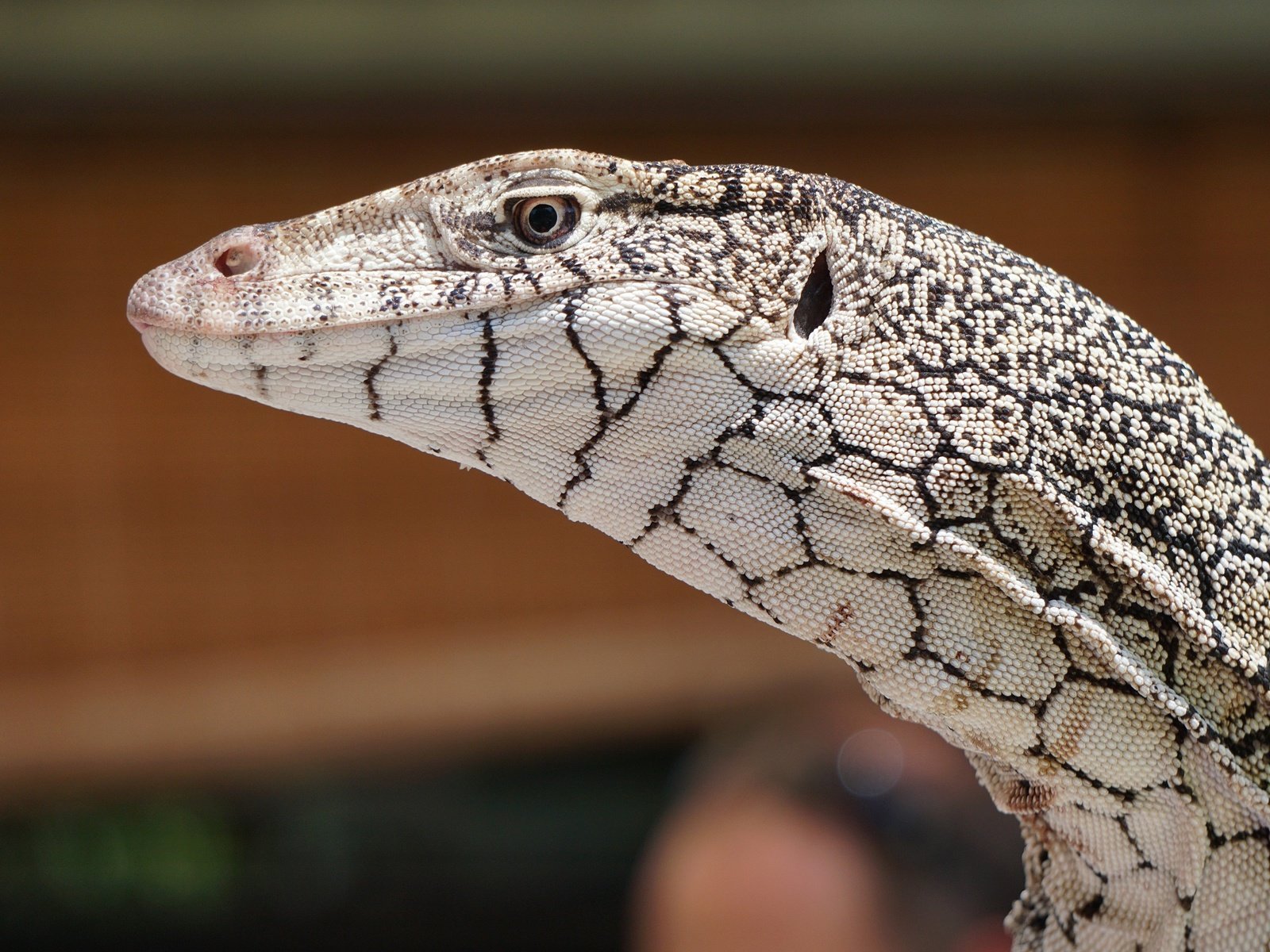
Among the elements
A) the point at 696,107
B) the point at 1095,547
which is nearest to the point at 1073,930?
the point at 1095,547

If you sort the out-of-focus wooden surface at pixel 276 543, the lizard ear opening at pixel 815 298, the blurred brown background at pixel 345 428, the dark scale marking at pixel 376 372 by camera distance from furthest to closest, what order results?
the out-of-focus wooden surface at pixel 276 543 → the blurred brown background at pixel 345 428 → the lizard ear opening at pixel 815 298 → the dark scale marking at pixel 376 372

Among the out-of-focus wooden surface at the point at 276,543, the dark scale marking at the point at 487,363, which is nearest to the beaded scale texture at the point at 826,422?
the dark scale marking at the point at 487,363

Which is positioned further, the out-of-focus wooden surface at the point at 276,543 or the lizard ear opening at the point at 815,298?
the out-of-focus wooden surface at the point at 276,543

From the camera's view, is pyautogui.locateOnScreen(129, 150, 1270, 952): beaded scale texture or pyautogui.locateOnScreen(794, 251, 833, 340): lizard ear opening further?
pyautogui.locateOnScreen(794, 251, 833, 340): lizard ear opening

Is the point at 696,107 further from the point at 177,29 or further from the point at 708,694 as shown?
the point at 708,694

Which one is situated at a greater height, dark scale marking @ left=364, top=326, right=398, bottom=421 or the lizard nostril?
the lizard nostril

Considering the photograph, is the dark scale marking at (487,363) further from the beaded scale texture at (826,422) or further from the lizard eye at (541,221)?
the lizard eye at (541,221)

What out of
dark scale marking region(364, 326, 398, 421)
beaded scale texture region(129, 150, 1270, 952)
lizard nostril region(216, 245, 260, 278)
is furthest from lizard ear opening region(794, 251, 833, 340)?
lizard nostril region(216, 245, 260, 278)

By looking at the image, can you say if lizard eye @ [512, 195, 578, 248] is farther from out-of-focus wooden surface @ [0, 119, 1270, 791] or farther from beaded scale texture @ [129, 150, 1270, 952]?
out-of-focus wooden surface @ [0, 119, 1270, 791]
